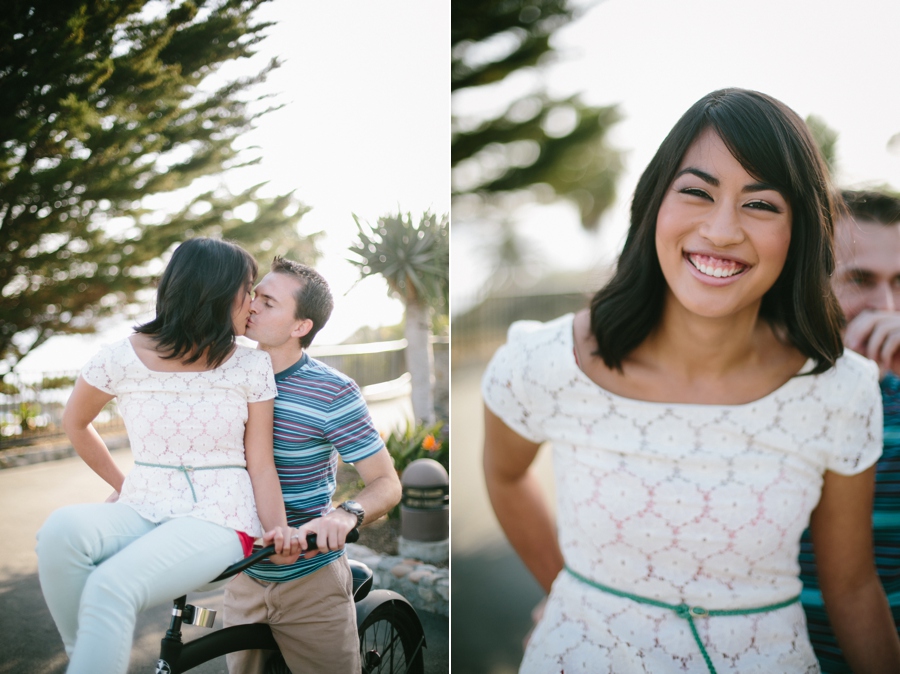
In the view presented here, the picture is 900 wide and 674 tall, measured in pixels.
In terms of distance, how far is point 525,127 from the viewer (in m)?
2.47

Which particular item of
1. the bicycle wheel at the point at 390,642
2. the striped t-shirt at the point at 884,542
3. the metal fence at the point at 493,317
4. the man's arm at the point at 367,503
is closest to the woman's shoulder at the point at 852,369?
the striped t-shirt at the point at 884,542

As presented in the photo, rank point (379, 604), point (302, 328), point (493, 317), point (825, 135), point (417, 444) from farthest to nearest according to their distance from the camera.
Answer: point (493, 317)
point (417, 444)
point (825, 135)
point (379, 604)
point (302, 328)

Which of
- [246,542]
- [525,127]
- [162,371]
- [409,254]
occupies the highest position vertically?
[525,127]

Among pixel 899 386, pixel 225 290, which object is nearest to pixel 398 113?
pixel 225 290

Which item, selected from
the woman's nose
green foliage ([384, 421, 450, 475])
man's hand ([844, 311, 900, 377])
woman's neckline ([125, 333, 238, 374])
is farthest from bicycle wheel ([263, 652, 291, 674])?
man's hand ([844, 311, 900, 377])

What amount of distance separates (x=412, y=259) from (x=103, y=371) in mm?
851

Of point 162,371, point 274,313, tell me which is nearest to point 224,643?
point 162,371

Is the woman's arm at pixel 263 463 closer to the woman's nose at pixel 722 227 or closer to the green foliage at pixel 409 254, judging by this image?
the green foliage at pixel 409 254

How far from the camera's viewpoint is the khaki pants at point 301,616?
4.36ft

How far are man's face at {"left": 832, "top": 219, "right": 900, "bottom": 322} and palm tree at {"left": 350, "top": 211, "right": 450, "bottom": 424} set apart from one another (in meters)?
0.98

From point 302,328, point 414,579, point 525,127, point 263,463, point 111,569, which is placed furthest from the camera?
point 525,127

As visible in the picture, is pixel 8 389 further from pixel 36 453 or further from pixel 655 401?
pixel 655 401

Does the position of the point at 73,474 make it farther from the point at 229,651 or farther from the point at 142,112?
the point at 142,112

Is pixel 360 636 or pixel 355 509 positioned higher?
pixel 355 509
